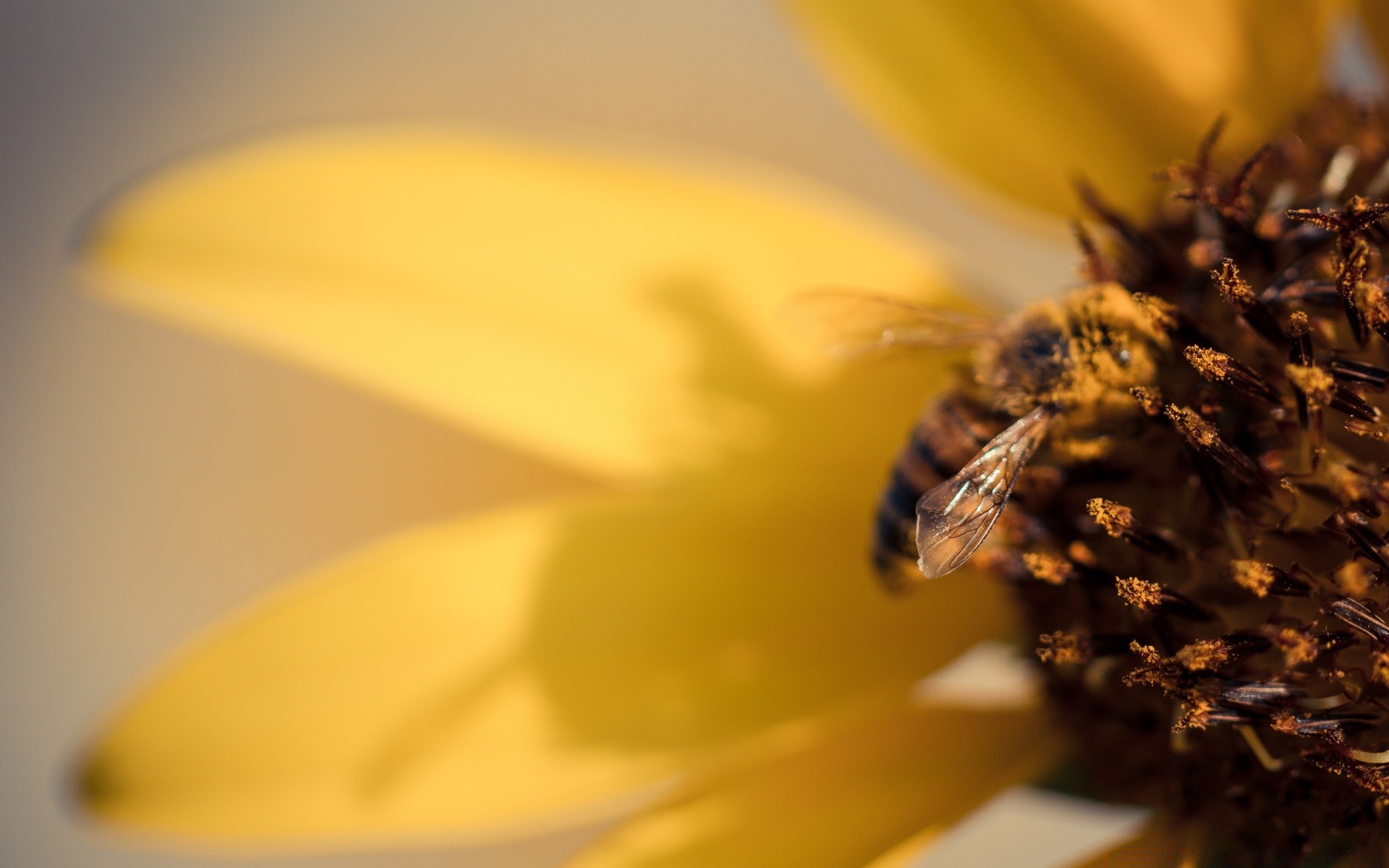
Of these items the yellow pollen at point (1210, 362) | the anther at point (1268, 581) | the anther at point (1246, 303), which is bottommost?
the anther at point (1268, 581)

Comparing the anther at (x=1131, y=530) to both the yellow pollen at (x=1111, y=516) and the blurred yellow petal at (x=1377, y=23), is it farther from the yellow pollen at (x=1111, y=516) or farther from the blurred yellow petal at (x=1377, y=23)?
the blurred yellow petal at (x=1377, y=23)

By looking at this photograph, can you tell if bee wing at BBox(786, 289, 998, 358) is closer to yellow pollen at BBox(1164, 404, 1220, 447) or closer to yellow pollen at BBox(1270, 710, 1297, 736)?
yellow pollen at BBox(1164, 404, 1220, 447)

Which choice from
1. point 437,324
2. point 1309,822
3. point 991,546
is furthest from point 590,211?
point 1309,822

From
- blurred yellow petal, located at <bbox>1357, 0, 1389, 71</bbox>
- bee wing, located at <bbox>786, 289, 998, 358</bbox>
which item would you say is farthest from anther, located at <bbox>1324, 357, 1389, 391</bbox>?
blurred yellow petal, located at <bbox>1357, 0, 1389, 71</bbox>

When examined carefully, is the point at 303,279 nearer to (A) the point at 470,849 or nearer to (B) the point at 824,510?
(B) the point at 824,510

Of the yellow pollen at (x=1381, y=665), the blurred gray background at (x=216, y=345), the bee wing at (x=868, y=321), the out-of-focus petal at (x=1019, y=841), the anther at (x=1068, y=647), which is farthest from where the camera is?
the blurred gray background at (x=216, y=345)

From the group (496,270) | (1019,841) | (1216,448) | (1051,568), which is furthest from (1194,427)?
(1019,841)

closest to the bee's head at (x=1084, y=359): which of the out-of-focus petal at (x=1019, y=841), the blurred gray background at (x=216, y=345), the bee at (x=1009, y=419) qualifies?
the bee at (x=1009, y=419)
